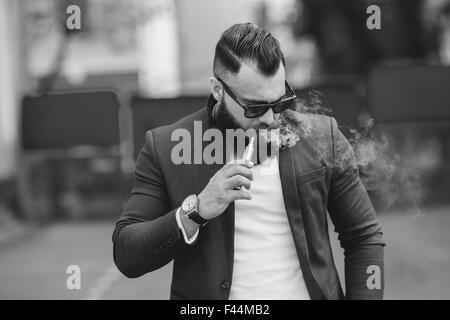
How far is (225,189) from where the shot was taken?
172 cm

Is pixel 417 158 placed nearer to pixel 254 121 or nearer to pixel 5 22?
pixel 5 22

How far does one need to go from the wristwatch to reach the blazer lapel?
0.25 m

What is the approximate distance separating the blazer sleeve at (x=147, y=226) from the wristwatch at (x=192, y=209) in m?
0.04

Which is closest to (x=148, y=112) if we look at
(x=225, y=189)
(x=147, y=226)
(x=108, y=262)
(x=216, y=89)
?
(x=108, y=262)

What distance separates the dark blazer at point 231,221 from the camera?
189 cm

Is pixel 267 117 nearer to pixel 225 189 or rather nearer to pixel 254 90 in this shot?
pixel 254 90

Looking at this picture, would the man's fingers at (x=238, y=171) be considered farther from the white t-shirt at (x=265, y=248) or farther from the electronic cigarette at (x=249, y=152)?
the white t-shirt at (x=265, y=248)

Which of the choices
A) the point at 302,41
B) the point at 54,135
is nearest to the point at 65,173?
the point at 54,135

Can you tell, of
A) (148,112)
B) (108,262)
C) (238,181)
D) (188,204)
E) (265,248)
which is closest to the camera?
(238,181)

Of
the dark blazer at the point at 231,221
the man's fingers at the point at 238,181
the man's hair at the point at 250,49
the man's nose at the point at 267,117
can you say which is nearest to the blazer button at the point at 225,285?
the dark blazer at the point at 231,221

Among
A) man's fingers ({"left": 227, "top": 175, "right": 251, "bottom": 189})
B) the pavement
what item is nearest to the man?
man's fingers ({"left": 227, "top": 175, "right": 251, "bottom": 189})

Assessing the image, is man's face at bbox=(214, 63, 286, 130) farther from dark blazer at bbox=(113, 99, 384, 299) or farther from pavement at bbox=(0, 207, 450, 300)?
pavement at bbox=(0, 207, 450, 300)

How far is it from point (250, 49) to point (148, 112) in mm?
4059

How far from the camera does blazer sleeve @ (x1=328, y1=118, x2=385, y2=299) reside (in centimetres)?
198
